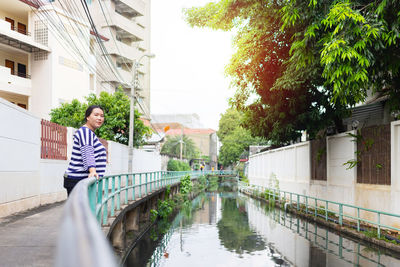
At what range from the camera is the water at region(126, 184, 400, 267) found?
27.3ft

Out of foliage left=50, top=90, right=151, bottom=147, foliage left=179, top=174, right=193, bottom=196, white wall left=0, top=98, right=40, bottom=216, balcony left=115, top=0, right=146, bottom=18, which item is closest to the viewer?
white wall left=0, top=98, right=40, bottom=216

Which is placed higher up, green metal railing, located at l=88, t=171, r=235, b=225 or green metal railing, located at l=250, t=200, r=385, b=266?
green metal railing, located at l=88, t=171, r=235, b=225

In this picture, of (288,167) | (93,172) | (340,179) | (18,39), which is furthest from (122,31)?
(93,172)

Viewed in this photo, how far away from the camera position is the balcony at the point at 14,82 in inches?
880

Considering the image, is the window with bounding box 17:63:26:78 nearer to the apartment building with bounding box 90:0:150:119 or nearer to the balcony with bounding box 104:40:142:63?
the apartment building with bounding box 90:0:150:119

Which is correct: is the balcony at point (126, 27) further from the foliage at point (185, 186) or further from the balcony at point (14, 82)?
the foliage at point (185, 186)

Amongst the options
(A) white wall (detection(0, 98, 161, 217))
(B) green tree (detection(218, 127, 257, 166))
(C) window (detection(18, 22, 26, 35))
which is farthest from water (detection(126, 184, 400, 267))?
(B) green tree (detection(218, 127, 257, 166))

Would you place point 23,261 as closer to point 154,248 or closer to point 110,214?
point 110,214

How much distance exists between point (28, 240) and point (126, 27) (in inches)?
1505

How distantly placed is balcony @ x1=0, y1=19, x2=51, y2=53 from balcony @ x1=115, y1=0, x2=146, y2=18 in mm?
17557

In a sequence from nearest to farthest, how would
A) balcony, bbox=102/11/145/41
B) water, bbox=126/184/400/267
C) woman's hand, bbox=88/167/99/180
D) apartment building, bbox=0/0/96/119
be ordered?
woman's hand, bbox=88/167/99/180
water, bbox=126/184/400/267
apartment building, bbox=0/0/96/119
balcony, bbox=102/11/145/41

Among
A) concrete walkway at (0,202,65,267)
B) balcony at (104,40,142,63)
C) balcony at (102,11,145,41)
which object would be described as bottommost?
concrete walkway at (0,202,65,267)

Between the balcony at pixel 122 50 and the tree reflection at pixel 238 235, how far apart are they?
27.6m

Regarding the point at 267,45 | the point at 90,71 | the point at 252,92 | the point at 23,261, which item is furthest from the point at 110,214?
the point at 90,71
